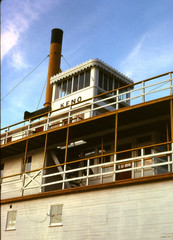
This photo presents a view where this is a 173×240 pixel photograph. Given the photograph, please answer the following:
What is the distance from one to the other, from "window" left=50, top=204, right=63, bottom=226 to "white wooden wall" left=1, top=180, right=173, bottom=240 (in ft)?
0.69

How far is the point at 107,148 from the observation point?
2011cm

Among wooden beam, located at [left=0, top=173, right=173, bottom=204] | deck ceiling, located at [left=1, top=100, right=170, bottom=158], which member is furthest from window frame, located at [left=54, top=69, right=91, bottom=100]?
wooden beam, located at [left=0, top=173, right=173, bottom=204]

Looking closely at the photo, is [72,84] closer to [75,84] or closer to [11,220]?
[75,84]

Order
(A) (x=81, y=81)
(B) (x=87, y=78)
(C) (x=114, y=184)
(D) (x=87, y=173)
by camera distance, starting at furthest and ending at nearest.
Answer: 1. (A) (x=81, y=81)
2. (B) (x=87, y=78)
3. (D) (x=87, y=173)
4. (C) (x=114, y=184)

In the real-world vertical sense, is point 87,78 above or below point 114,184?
above

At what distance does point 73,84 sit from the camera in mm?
25219

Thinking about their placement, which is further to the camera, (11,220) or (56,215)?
(11,220)

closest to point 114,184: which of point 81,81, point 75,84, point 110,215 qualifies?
point 110,215

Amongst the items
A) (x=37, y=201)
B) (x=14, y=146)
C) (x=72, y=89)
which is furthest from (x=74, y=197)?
(x=72, y=89)

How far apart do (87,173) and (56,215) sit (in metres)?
2.44

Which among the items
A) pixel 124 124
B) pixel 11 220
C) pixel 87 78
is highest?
pixel 87 78

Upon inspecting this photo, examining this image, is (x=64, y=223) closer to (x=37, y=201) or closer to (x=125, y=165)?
(x=37, y=201)

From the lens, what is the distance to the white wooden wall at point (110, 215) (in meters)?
13.6

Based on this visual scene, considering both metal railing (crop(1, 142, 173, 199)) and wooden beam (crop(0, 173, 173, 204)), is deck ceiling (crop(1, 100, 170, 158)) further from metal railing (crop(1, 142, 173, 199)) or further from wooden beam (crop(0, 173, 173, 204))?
wooden beam (crop(0, 173, 173, 204))
